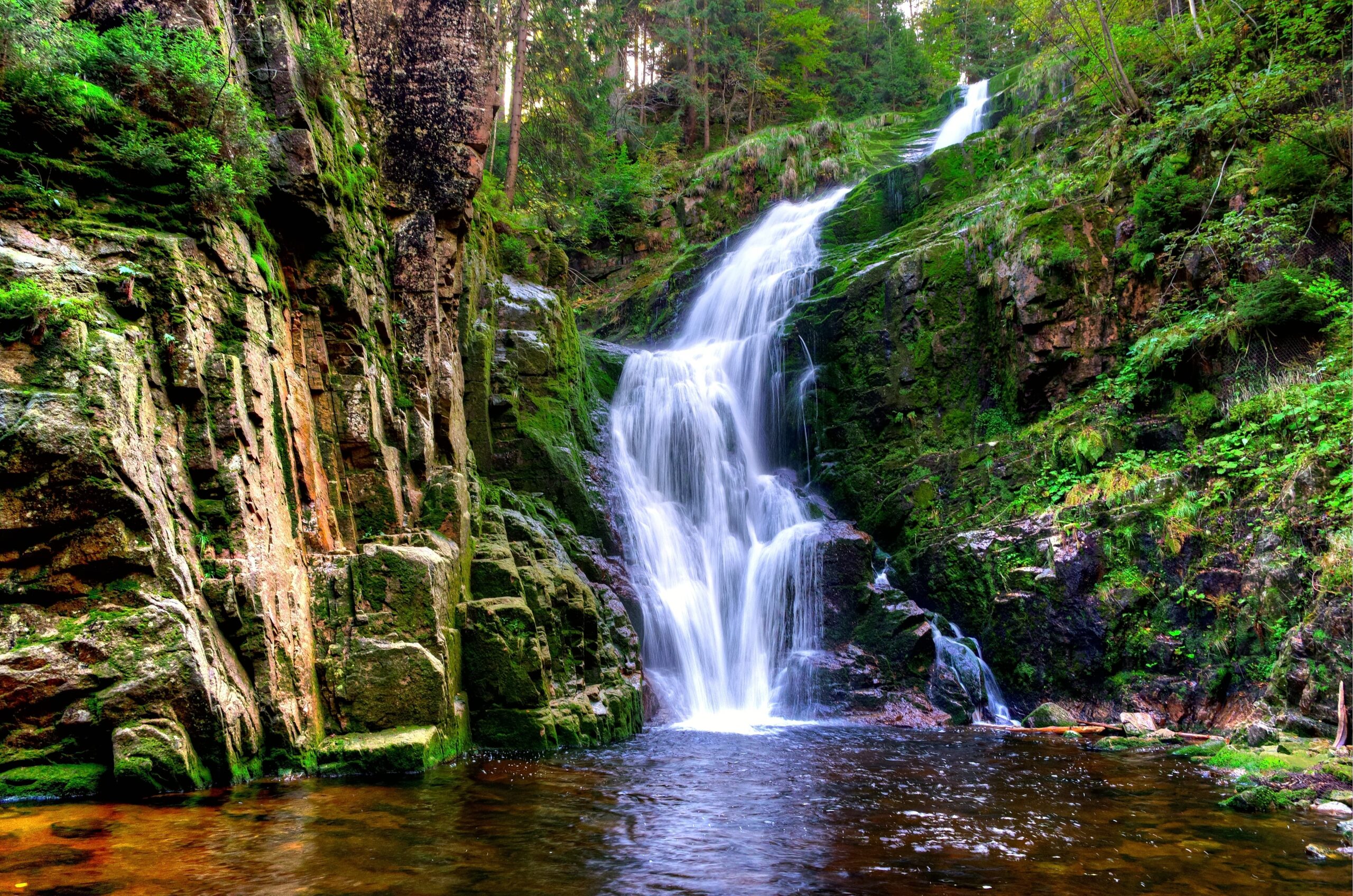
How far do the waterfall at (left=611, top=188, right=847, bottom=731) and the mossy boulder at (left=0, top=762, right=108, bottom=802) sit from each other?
280 inches

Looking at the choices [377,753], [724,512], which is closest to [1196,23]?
[724,512]

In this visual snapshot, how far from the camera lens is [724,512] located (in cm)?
1458

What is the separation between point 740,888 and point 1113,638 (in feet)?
28.7

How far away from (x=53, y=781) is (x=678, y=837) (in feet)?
13.5

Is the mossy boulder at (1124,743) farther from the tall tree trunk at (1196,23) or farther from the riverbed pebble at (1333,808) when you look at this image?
the tall tree trunk at (1196,23)

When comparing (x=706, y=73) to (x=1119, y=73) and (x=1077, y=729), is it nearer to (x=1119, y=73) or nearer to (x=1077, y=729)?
(x=1119, y=73)

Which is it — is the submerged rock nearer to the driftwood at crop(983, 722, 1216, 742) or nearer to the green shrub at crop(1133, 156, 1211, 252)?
the driftwood at crop(983, 722, 1216, 742)

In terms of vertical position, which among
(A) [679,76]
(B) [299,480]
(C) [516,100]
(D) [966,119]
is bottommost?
(B) [299,480]

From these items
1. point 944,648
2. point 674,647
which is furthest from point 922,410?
point 674,647

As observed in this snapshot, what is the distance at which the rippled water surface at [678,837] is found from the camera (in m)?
3.99

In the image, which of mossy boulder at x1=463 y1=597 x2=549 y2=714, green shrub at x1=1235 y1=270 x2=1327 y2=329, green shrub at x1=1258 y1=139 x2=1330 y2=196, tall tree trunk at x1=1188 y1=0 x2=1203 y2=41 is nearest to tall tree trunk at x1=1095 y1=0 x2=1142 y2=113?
tall tree trunk at x1=1188 y1=0 x2=1203 y2=41

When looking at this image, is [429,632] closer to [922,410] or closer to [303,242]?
[303,242]

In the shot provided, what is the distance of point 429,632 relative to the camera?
7.42 metres

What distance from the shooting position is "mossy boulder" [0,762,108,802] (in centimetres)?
→ 468
